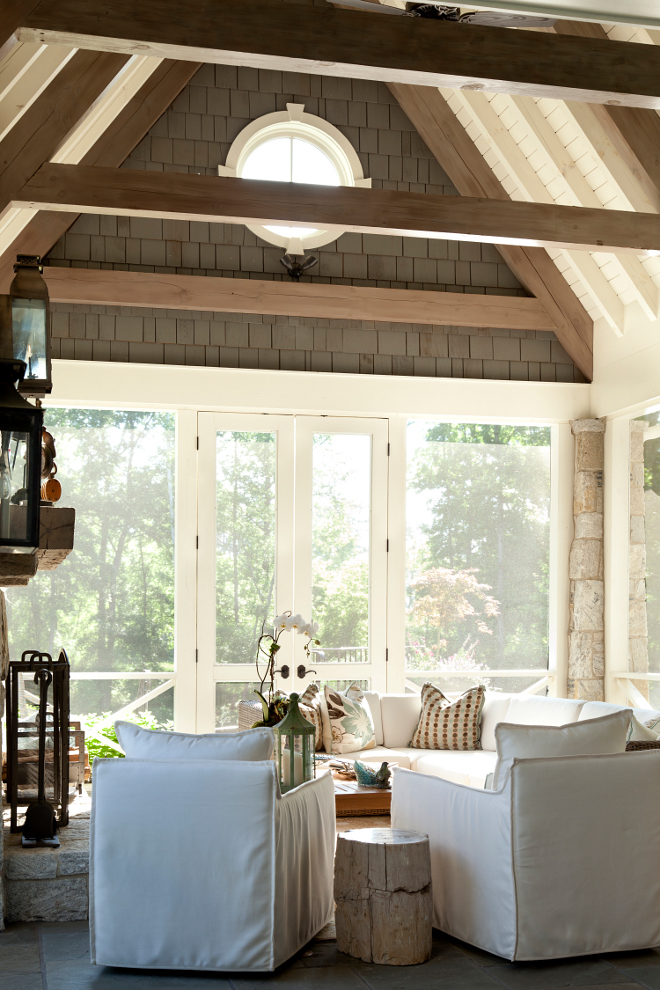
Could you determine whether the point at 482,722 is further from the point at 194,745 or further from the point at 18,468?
the point at 18,468

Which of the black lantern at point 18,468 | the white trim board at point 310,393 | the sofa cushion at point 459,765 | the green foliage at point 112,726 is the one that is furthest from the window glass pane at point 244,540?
the black lantern at point 18,468

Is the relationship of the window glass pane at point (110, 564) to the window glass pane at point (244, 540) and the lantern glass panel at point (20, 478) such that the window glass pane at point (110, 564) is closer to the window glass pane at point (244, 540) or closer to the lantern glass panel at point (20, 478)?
the window glass pane at point (244, 540)

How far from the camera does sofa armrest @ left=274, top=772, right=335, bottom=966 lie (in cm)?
335

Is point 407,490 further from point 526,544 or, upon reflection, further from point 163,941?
point 163,941

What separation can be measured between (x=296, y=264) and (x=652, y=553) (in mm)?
3245

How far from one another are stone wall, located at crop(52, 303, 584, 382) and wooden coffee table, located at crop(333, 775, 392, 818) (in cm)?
313

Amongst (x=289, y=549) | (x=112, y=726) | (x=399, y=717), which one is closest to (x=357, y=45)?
(x=289, y=549)

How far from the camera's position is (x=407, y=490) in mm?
7430

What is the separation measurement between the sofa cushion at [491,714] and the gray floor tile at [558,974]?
282cm

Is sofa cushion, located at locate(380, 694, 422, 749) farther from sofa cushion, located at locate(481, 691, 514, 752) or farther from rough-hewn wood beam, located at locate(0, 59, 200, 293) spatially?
rough-hewn wood beam, located at locate(0, 59, 200, 293)

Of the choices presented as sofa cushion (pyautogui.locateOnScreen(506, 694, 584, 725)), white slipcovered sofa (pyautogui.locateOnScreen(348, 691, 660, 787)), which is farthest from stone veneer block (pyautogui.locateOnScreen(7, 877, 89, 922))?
sofa cushion (pyautogui.locateOnScreen(506, 694, 584, 725))

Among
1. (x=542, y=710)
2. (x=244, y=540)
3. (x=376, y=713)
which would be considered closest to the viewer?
(x=542, y=710)

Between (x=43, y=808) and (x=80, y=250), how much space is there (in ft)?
13.7

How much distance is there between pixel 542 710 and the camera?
19.9 ft
